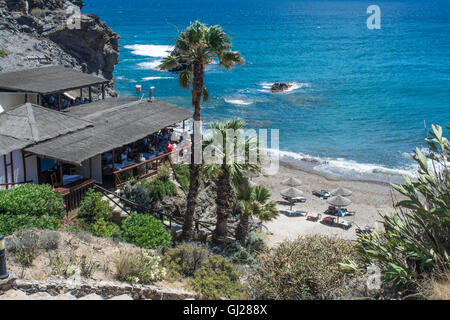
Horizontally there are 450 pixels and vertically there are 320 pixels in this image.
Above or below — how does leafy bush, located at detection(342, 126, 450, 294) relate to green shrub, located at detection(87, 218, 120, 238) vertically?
above

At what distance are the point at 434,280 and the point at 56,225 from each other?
10.8 meters

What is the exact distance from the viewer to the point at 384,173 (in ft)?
124

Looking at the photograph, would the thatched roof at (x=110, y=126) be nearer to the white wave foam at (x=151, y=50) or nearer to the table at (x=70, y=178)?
the table at (x=70, y=178)

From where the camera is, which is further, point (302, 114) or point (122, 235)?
point (302, 114)

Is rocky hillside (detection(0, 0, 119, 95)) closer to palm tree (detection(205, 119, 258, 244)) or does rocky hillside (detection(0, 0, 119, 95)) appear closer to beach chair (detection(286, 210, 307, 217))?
beach chair (detection(286, 210, 307, 217))

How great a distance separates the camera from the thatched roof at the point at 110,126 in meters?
16.7

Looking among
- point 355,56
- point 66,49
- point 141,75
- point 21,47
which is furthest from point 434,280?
point 355,56

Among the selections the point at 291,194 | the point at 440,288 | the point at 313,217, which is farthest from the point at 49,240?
the point at 291,194

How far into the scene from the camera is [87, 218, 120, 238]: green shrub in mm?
15570

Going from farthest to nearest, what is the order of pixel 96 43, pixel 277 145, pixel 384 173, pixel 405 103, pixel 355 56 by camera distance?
1. pixel 355 56
2. pixel 405 103
3. pixel 96 43
4. pixel 277 145
5. pixel 384 173

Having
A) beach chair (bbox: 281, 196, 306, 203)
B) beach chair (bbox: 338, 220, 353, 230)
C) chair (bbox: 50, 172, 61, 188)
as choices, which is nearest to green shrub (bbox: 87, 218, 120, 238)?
chair (bbox: 50, 172, 61, 188)

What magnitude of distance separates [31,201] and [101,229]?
2708 millimetres

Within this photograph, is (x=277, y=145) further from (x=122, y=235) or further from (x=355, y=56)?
(x=355, y=56)

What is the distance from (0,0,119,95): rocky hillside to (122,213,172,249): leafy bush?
1068 inches
